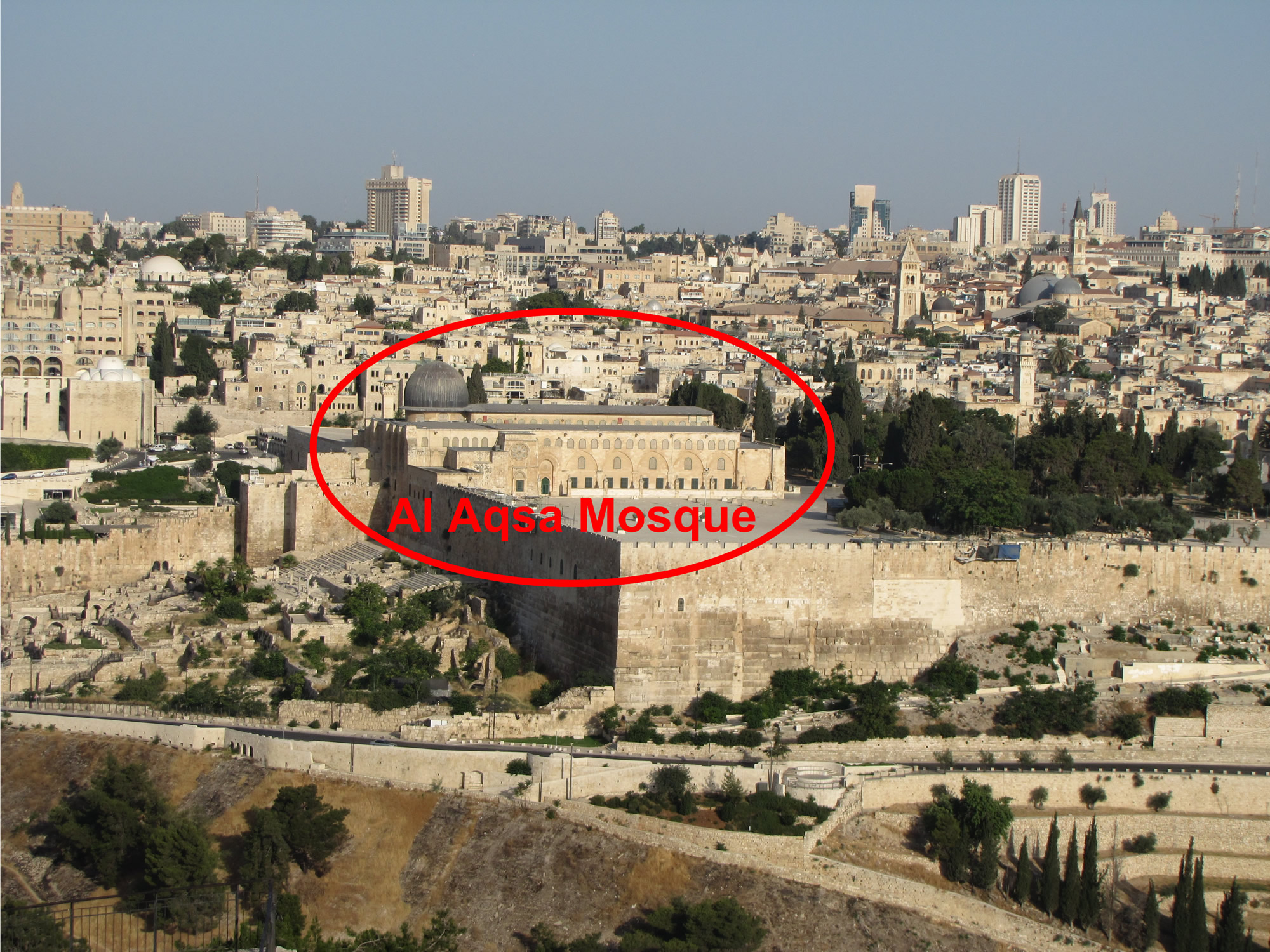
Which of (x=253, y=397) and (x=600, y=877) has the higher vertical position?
(x=253, y=397)

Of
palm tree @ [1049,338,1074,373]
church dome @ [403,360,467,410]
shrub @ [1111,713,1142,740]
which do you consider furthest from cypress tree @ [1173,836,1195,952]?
palm tree @ [1049,338,1074,373]

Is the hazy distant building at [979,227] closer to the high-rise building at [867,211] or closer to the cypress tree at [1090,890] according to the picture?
the high-rise building at [867,211]

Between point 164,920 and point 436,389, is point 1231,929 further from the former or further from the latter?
point 436,389

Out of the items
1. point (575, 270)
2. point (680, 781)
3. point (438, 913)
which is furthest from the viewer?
point (575, 270)

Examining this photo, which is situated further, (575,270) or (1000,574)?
(575,270)

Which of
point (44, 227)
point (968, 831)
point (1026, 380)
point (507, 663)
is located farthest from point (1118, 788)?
point (44, 227)

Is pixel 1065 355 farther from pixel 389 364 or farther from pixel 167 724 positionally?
pixel 167 724

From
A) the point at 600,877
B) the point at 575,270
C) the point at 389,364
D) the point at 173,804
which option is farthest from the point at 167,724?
the point at 575,270

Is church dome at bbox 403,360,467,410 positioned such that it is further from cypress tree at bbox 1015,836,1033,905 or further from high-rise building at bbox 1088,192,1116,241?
high-rise building at bbox 1088,192,1116,241
